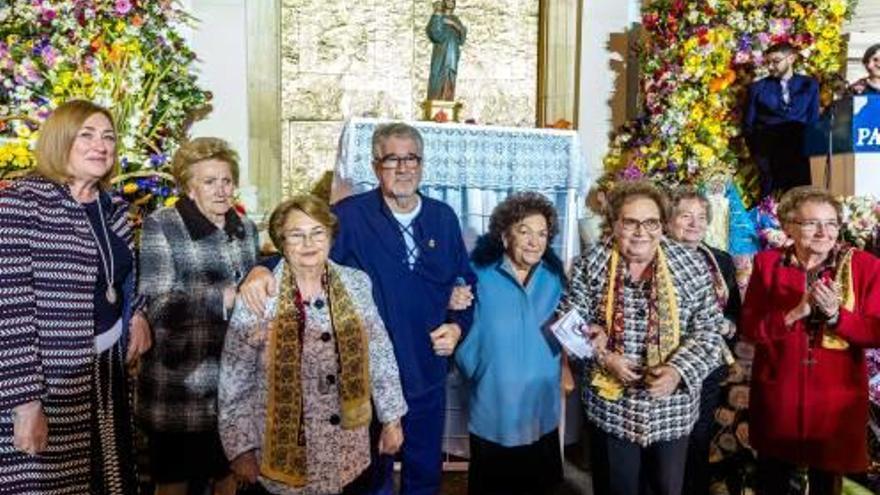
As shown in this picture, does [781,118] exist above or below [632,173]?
above

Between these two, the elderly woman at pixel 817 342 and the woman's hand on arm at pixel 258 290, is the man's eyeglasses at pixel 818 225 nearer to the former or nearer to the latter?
the elderly woman at pixel 817 342

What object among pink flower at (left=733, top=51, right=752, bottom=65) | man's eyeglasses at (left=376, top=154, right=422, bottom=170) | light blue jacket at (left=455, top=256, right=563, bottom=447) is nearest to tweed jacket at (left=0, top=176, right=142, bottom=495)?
man's eyeglasses at (left=376, top=154, right=422, bottom=170)

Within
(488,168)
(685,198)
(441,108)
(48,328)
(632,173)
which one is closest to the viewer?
(48,328)

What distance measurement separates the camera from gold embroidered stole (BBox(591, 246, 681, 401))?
2709 mm

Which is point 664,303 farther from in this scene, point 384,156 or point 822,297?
point 384,156

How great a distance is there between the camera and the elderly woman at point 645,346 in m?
2.70

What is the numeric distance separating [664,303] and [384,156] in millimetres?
1235

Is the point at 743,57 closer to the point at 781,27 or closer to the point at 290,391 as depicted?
the point at 781,27

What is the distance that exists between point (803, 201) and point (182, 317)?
242cm

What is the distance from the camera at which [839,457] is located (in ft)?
10.1

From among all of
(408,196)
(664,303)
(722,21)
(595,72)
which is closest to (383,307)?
(408,196)

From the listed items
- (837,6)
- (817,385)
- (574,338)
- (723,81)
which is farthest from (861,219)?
(574,338)

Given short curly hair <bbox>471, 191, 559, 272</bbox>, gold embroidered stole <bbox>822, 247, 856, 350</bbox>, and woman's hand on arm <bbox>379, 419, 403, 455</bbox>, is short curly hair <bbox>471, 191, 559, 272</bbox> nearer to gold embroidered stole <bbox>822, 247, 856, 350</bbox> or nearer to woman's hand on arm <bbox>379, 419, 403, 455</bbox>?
woman's hand on arm <bbox>379, 419, 403, 455</bbox>

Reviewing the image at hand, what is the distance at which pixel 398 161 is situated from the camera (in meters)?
3.14
